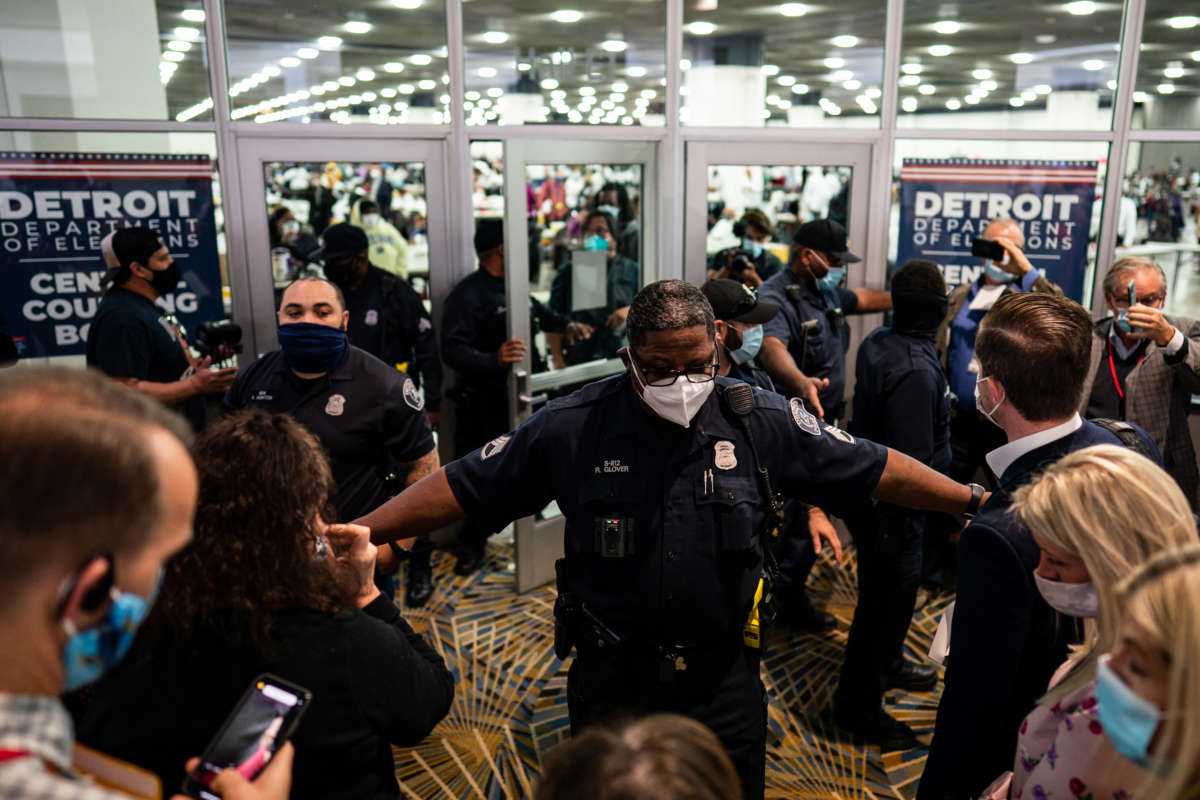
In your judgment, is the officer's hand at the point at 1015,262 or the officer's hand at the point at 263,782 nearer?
the officer's hand at the point at 263,782

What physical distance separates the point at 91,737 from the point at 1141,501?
1524 millimetres

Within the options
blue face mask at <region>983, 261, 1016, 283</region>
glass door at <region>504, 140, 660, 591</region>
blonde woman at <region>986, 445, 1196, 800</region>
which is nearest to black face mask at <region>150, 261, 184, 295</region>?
glass door at <region>504, 140, 660, 591</region>

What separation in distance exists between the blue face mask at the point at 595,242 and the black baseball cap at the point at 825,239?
3.17 feet

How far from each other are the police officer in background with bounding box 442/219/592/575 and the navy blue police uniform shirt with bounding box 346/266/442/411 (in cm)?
10

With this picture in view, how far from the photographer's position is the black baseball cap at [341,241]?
4102 mm

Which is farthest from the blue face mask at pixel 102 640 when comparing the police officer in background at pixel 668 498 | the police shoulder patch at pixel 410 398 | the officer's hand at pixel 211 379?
the officer's hand at pixel 211 379

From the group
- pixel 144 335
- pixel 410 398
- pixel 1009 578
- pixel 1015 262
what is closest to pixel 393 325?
A: pixel 144 335

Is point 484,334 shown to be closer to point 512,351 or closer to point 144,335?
point 512,351

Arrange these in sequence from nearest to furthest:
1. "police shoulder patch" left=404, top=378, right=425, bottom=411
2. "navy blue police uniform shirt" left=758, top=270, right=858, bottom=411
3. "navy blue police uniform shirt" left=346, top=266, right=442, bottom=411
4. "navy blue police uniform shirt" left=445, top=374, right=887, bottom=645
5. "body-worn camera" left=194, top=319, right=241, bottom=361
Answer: "navy blue police uniform shirt" left=445, top=374, right=887, bottom=645 < "police shoulder patch" left=404, top=378, right=425, bottom=411 < "body-worn camera" left=194, top=319, right=241, bottom=361 < "navy blue police uniform shirt" left=758, top=270, right=858, bottom=411 < "navy blue police uniform shirt" left=346, top=266, right=442, bottom=411

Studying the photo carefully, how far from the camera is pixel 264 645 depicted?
124cm

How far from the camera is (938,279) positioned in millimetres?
3035

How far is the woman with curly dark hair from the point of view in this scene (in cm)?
122

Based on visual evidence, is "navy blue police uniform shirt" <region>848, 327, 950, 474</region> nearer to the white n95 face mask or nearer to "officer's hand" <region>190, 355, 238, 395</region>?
the white n95 face mask

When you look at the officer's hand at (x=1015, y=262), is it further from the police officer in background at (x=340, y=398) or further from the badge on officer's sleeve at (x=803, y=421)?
the police officer in background at (x=340, y=398)
